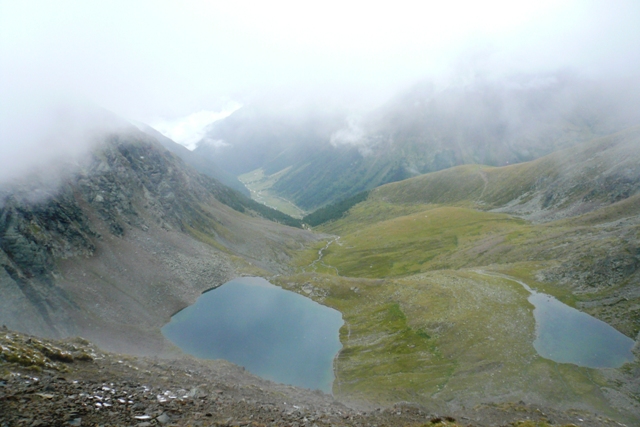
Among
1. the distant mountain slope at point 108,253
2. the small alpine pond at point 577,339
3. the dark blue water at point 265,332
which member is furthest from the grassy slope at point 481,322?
the distant mountain slope at point 108,253

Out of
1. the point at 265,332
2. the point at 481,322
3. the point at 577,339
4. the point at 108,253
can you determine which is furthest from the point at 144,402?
the point at 108,253

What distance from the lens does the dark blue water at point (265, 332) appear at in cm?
6600

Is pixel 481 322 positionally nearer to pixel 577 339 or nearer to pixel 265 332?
pixel 577 339

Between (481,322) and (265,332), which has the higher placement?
(481,322)

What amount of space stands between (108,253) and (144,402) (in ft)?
258

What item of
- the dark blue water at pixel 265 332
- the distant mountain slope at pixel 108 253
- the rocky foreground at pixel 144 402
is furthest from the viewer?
the distant mountain slope at pixel 108 253

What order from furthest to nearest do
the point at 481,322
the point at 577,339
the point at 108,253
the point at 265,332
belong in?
the point at 108,253 < the point at 265,332 < the point at 481,322 < the point at 577,339

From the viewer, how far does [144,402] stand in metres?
25.7

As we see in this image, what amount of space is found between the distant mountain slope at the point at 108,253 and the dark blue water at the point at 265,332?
6.27 meters

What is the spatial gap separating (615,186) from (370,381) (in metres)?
151

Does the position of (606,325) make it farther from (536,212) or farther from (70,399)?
(536,212)

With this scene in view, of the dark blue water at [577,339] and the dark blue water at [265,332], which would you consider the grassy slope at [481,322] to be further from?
the dark blue water at [265,332]

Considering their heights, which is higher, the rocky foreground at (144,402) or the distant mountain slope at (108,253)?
the distant mountain slope at (108,253)

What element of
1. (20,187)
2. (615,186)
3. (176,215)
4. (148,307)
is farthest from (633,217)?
(20,187)
